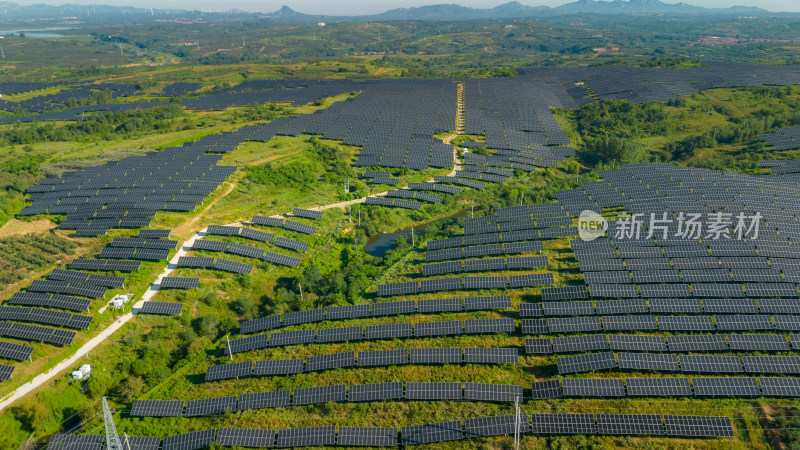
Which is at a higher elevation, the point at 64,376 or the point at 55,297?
the point at 55,297

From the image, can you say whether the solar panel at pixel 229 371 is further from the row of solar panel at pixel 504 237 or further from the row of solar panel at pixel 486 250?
the row of solar panel at pixel 504 237

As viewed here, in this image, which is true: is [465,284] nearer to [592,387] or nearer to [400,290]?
A: [400,290]

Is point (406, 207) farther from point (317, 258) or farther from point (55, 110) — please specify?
point (55, 110)

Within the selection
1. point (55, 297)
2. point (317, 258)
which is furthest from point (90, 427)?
point (317, 258)

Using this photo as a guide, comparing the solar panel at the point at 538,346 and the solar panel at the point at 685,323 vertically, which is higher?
the solar panel at the point at 685,323

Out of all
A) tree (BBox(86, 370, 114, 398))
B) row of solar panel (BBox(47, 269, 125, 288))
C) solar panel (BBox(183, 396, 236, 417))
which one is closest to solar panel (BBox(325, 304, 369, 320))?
solar panel (BBox(183, 396, 236, 417))

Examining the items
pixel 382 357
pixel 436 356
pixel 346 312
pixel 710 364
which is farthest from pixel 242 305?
pixel 710 364

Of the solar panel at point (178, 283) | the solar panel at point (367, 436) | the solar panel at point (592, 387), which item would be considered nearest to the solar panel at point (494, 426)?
the solar panel at point (592, 387)
